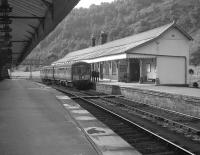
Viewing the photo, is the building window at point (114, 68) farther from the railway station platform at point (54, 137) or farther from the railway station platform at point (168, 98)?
the railway station platform at point (54, 137)

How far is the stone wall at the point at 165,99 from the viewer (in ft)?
52.0

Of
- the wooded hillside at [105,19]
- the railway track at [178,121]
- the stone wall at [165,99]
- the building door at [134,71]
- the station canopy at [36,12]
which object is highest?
the wooded hillside at [105,19]

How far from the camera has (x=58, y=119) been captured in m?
11.1

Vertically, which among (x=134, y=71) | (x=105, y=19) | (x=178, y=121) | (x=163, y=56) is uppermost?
(x=105, y=19)

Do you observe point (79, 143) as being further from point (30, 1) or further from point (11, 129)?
point (30, 1)

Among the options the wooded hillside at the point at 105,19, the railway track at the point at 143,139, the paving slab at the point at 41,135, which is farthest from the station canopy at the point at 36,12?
the wooded hillside at the point at 105,19

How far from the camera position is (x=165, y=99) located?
1870 centimetres

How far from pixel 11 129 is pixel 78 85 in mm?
23119

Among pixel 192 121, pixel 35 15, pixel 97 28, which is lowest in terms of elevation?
pixel 192 121

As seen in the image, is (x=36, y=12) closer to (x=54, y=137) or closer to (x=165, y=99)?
(x=54, y=137)

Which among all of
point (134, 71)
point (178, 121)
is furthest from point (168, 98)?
point (134, 71)

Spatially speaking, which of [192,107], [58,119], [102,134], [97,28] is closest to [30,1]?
[58,119]

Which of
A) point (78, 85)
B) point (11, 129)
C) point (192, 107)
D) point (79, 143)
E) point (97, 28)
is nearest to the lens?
point (79, 143)

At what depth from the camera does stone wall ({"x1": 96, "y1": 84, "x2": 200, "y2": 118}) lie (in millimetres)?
15844
